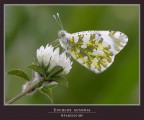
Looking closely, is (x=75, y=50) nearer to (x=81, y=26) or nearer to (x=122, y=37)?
(x=122, y=37)

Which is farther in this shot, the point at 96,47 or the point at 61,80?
the point at 96,47

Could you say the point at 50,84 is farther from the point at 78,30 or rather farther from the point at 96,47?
the point at 78,30

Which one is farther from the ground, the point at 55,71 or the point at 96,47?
the point at 96,47
